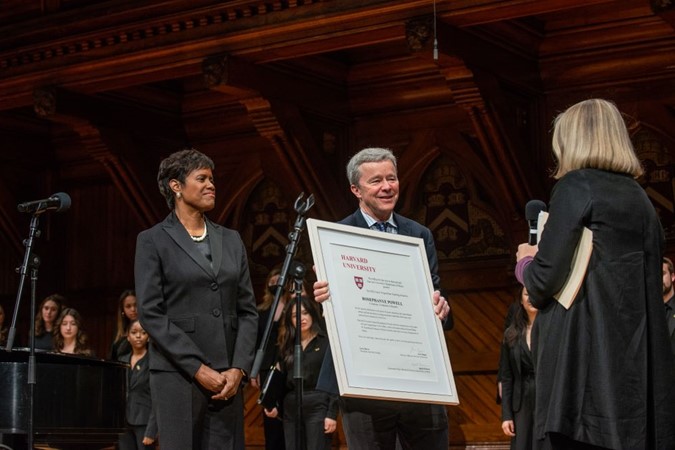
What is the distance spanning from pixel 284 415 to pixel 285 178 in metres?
2.62

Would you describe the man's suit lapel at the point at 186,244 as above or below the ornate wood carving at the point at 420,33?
below

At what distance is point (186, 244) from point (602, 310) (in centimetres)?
212

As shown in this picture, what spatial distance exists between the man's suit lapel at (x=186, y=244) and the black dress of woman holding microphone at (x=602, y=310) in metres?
1.75

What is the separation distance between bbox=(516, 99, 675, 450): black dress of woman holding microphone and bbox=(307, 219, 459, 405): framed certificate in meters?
0.88

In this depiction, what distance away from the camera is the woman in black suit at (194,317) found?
17.2 ft

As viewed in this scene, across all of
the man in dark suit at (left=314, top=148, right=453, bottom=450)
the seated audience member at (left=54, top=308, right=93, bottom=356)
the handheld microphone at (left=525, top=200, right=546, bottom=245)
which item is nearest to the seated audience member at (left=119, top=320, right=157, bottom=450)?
the seated audience member at (left=54, top=308, right=93, bottom=356)

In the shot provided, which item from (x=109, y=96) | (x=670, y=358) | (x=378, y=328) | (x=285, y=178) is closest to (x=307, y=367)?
(x=285, y=178)

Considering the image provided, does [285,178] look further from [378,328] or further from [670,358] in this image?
[670,358]

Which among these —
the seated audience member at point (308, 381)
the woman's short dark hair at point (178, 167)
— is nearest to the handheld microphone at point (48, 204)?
the woman's short dark hair at point (178, 167)

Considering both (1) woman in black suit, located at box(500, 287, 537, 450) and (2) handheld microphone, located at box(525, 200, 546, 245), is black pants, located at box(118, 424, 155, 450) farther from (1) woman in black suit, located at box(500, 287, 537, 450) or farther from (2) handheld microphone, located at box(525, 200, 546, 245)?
(2) handheld microphone, located at box(525, 200, 546, 245)

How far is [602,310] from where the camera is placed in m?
4.04

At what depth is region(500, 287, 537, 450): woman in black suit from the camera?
28.0ft

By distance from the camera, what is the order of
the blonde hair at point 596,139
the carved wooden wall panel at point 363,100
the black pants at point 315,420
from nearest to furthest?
the blonde hair at point 596,139
the black pants at point 315,420
the carved wooden wall panel at point 363,100

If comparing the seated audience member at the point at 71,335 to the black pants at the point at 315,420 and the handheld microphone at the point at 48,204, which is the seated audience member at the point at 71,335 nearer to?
the black pants at the point at 315,420
